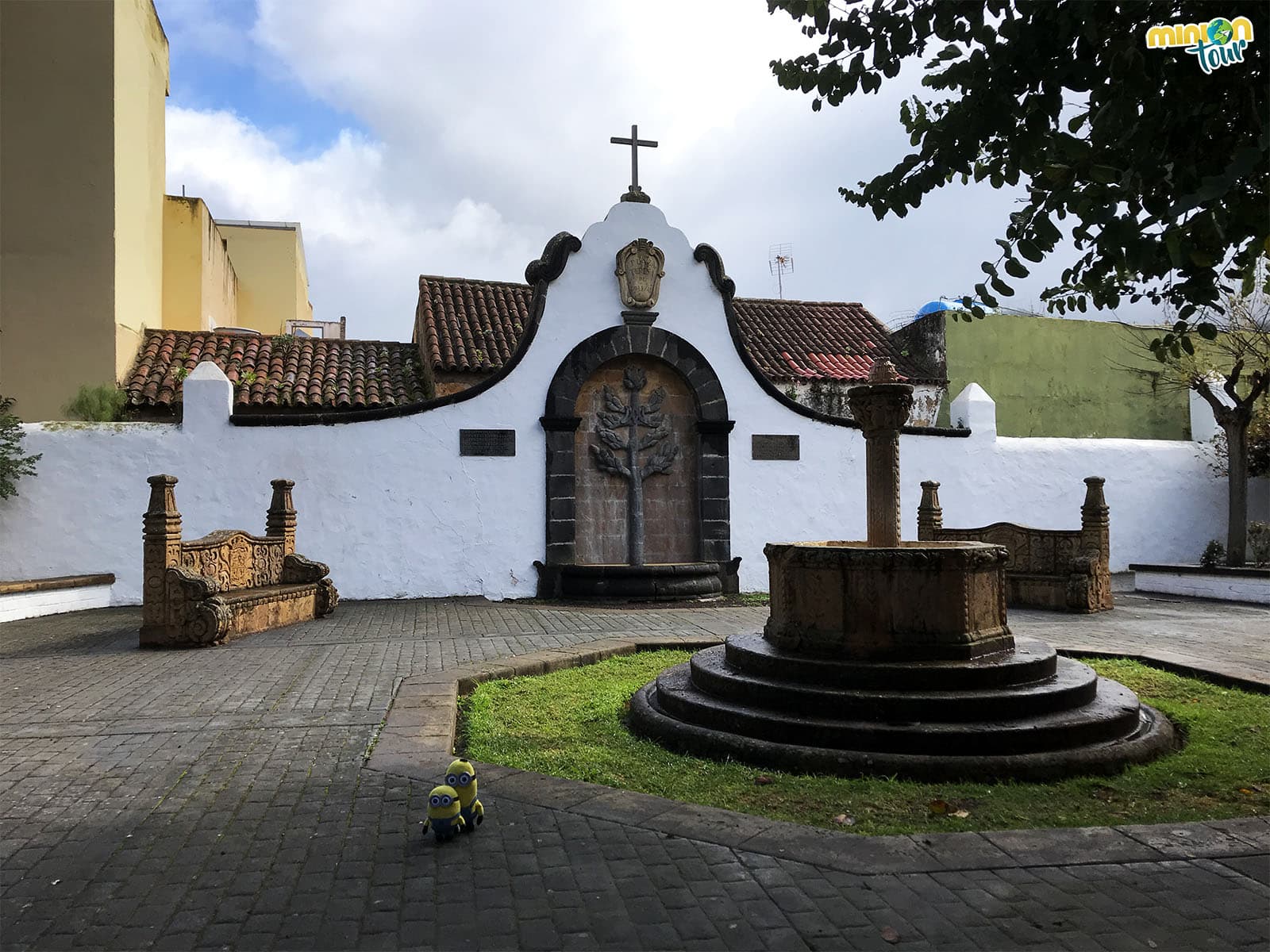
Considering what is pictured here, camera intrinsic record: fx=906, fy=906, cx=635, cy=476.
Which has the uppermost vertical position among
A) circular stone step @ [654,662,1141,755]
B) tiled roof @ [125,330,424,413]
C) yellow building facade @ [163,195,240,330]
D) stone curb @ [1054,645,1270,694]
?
yellow building facade @ [163,195,240,330]

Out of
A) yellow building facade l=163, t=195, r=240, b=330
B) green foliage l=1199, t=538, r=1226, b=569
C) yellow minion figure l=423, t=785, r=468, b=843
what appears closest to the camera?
yellow minion figure l=423, t=785, r=468, b=843

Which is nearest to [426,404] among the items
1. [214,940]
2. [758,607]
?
[758,607]

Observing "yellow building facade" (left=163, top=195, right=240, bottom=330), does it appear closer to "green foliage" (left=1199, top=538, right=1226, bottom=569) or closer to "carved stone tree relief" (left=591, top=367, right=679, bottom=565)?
"carved stone tree relief" (left=591, top=367, right=679, bottom=565)

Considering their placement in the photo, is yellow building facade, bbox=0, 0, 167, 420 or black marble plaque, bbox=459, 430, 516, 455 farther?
yellow building facade, bbox=0, 0, 167, 420

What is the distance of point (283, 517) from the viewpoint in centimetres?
1097

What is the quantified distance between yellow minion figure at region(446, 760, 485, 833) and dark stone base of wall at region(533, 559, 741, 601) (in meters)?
8.78

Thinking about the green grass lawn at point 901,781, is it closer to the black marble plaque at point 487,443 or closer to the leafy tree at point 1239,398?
the black marble plaque at point 487,443

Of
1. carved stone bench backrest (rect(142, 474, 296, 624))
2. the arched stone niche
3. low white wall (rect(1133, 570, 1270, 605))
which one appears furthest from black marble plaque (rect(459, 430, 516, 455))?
low white wall (rect(1133, 570, 1270, 605))

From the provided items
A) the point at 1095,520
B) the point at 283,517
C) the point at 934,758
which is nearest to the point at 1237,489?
the point at 1095,520

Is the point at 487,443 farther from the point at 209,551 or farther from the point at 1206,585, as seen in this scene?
the point at 1206,585

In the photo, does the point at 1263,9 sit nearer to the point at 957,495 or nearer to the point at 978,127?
the point at 978,127

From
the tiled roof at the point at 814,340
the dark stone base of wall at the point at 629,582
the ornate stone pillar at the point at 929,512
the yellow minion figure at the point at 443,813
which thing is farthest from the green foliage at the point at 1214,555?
the yellow minion figure at the point at 443,813

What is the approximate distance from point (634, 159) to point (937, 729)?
11394 millimetres

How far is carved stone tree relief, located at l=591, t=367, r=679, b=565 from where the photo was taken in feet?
44.4
